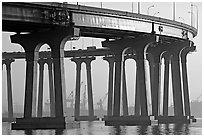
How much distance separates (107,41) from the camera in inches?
5187

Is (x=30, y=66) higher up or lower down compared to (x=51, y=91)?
higher up

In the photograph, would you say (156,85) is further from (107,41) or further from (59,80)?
(59,80)

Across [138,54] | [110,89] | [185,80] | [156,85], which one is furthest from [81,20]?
[110,89]

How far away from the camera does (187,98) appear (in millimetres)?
149875

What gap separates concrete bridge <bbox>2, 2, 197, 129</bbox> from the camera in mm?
103000

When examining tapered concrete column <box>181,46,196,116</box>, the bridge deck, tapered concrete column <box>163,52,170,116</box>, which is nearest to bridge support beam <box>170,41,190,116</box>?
tapered concrete column <box>181,46,196,116</box>

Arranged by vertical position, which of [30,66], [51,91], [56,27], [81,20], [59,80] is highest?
[81,20]

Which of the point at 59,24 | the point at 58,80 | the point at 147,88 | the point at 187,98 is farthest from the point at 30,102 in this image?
the point at 187,98

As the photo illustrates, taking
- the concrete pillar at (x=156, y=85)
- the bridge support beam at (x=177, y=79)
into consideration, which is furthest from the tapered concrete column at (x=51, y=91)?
the bridge support beam at (x=177, y=79)

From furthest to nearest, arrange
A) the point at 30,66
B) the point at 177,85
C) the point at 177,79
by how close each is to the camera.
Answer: the point at 177,79 < the point at 177,85 < the point at 30,66

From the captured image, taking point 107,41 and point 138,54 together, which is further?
point 107,41

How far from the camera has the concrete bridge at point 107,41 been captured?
338 ft

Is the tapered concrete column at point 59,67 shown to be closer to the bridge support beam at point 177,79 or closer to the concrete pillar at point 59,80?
the concrete pillar at point 59,80

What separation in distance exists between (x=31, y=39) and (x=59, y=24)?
9.29 m
